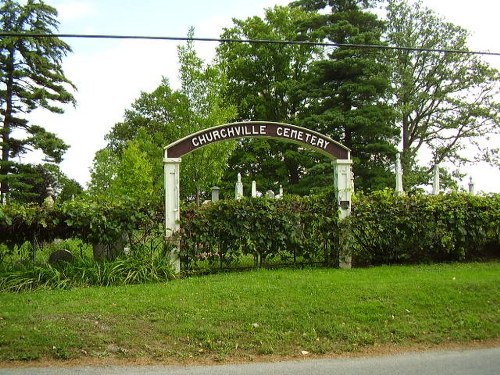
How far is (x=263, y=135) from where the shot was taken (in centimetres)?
970

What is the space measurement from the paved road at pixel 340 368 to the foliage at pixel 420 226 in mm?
4355

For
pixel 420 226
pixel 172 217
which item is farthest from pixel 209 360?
pixel 420 226

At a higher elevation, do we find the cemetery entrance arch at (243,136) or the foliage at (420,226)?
the cemetery entrance arch at (243,136)

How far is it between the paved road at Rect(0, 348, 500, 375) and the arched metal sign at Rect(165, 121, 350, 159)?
16.6 feet

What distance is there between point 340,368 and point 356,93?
861 inches

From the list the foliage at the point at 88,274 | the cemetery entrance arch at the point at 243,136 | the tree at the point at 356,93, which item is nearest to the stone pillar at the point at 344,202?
the cemetery entrance arch at the point at 243,136

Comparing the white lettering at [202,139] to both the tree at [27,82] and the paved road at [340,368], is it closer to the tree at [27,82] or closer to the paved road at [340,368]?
the paved road at [340,368]

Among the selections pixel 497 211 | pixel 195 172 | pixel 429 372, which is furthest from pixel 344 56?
pixel 429 372

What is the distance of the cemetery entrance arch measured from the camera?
8.90 m

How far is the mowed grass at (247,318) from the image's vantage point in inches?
212

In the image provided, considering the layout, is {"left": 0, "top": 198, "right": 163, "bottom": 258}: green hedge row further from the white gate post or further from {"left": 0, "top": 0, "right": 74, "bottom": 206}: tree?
{"left": 0, "top": 0, "right": 74, "bottom": 206}: tree

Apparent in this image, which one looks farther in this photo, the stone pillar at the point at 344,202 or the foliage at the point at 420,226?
the foliage at the point at 420,226

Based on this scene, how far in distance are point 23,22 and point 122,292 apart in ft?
81.5

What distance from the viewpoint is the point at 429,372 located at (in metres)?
4.77
